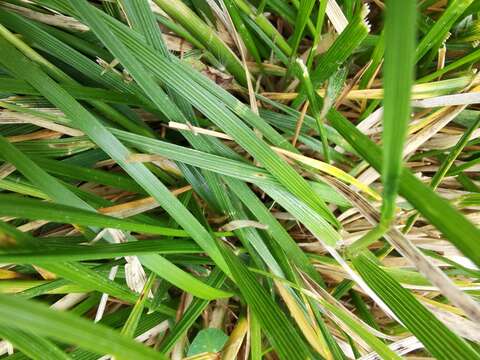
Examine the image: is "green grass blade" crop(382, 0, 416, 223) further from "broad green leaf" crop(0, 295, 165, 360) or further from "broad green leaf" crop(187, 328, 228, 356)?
"broad green leaf" crop(187, 328, 228, 356)

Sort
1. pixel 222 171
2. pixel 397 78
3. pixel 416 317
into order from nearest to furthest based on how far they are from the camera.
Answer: pixel 397 78
pixel 416 317
pixel 222 171

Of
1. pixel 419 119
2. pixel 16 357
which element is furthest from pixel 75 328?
pixel 419 119

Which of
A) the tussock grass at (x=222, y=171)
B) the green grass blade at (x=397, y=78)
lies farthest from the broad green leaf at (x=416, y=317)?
the green grass blade at (x=397, y=78)

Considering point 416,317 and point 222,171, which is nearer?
point 416,317

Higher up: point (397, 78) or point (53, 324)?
point (397, 78)

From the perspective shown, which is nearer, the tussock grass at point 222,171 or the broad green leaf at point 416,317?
the broad green leaf at point 416,317

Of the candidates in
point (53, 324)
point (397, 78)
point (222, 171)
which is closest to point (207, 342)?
point (222, 171)

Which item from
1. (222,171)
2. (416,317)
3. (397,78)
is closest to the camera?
(397,78)

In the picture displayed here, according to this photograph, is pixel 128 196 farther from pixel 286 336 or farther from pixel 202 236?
pixel 286 336

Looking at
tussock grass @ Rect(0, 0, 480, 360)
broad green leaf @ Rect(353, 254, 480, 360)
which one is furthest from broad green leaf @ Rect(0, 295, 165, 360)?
broad green leaf @ Rect(353, 254, 480, 360)

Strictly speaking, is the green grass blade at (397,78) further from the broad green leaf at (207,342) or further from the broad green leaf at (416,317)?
the broad green leaf at (207,342)

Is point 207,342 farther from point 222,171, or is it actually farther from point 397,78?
point 397,78

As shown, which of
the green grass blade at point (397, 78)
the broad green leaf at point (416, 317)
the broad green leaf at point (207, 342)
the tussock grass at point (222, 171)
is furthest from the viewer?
the broad green leaf at point (207, 342)
